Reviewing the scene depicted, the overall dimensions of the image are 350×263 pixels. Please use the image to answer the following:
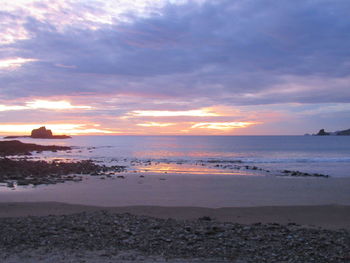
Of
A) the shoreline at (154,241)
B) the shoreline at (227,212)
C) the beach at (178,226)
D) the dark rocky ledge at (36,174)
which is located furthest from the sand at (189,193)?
the shoreline at (154,241)

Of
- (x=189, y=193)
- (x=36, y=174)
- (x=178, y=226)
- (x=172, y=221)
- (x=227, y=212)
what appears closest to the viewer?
(x=178, y=226)

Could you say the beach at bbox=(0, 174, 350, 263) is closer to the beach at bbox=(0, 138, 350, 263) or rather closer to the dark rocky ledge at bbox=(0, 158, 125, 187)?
the beach at bbox=(0, 138, 350, 263)

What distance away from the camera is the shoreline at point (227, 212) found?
452 inches

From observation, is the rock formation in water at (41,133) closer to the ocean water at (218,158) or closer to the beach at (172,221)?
the ocean water at (218,158)

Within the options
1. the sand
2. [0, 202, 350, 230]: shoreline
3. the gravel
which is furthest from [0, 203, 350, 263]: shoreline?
the sand

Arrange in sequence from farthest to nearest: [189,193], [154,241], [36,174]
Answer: [36,174] → [189,193] → [154,241]

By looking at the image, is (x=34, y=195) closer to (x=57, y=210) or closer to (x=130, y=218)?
(x=57, y=210)

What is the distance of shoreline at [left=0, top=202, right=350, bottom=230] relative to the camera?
37.7 ft

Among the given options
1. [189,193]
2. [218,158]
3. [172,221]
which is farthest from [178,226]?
[218,158]

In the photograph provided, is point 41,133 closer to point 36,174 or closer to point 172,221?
point 36,174

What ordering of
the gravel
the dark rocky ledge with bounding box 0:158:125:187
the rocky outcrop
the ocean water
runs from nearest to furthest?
the gravel, the dark rocky ledge with bounding box 0:158:125:187, the ocean water, the rocky outcrop

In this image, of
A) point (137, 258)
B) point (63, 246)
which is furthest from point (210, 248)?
point (63, 246)

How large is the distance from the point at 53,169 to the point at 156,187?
11.6m

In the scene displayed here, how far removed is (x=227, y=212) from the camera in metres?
12.8
